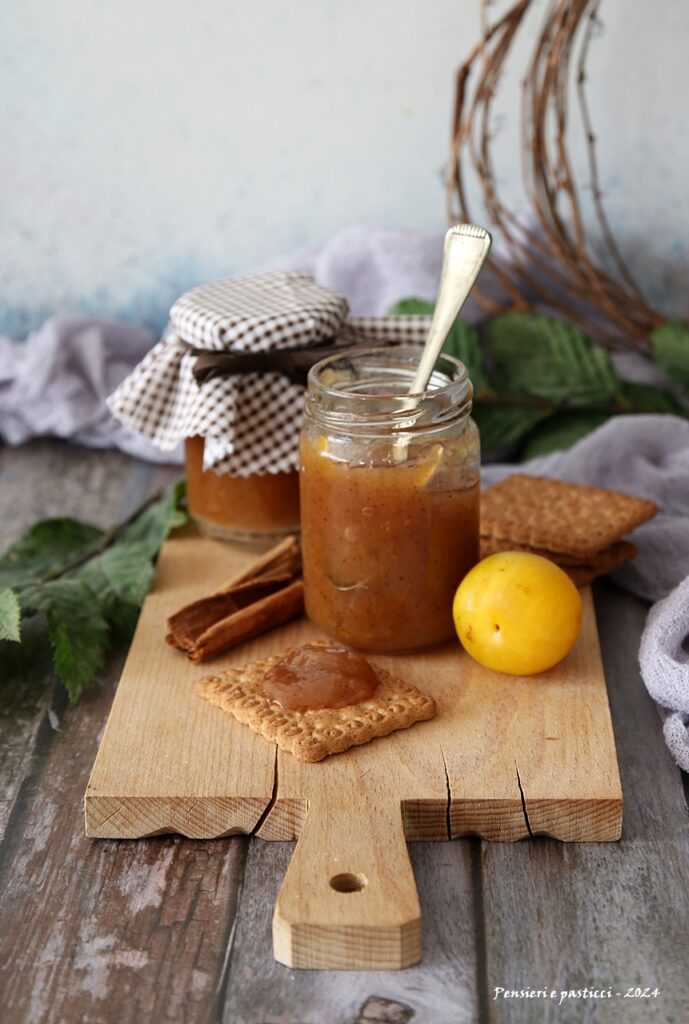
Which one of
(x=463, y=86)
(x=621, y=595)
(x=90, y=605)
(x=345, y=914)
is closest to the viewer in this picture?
(x=345, y=914)

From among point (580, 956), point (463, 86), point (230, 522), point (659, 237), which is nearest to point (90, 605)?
point (230, 522)

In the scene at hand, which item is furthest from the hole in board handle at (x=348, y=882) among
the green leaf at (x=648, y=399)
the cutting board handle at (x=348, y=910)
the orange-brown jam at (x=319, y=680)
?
the green leaf at (x=648, y=399)

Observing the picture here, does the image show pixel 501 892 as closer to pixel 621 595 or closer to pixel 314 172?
pixel 621 595

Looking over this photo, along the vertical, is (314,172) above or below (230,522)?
above

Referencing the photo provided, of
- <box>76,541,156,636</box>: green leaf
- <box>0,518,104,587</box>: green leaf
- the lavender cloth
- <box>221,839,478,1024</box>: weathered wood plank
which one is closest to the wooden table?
<box>221,839,478,1024</box>: weathered wood plank

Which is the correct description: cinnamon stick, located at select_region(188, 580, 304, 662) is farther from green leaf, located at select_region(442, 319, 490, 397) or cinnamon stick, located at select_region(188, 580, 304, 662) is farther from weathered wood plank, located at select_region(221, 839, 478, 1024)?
green leaf, located at select_region(442, 319, 490, 397)

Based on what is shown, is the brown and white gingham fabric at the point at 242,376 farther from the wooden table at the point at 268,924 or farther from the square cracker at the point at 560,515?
the wooden table at the point at 268,924

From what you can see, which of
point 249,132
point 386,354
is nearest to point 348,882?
point 386,354
